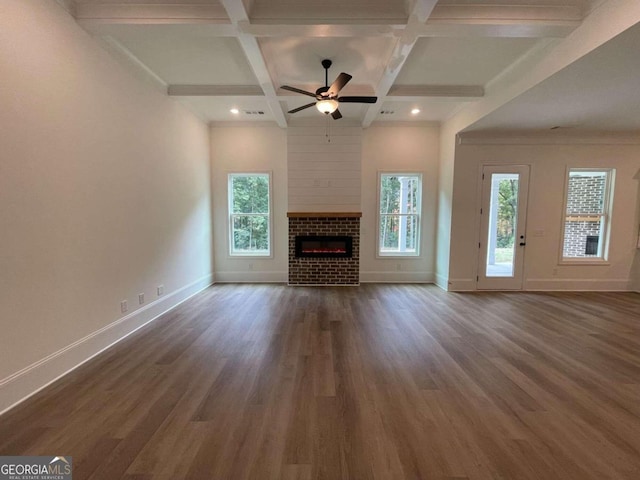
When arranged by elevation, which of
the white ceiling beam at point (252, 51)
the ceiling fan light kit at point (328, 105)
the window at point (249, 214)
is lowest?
the window at point (249, 214)

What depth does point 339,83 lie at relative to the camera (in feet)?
10.3

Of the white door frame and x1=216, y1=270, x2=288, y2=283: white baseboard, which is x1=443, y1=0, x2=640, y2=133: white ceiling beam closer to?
the white door frame

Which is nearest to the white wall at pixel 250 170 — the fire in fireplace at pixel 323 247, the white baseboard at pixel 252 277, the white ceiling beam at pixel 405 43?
the white baseboard at pixel 252 277

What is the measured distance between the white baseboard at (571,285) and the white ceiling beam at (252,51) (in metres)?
5.65

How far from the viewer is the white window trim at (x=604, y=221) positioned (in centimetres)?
522

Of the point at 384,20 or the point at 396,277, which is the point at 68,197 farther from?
the point at 396,277

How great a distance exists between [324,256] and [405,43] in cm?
388

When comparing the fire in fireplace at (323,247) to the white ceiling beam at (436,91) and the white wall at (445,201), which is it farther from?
the white ceiling beam at (436,91)

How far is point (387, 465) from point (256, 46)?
3.73m

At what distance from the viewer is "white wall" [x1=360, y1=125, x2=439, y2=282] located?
5.86 metres

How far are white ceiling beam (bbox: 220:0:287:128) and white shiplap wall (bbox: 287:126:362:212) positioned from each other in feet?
3.65

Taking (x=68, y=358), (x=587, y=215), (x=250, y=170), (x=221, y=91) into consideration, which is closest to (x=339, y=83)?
(x=221, y=91)

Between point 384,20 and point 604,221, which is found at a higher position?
point 384,20

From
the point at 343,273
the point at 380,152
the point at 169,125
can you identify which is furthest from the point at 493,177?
the point at 169,125
